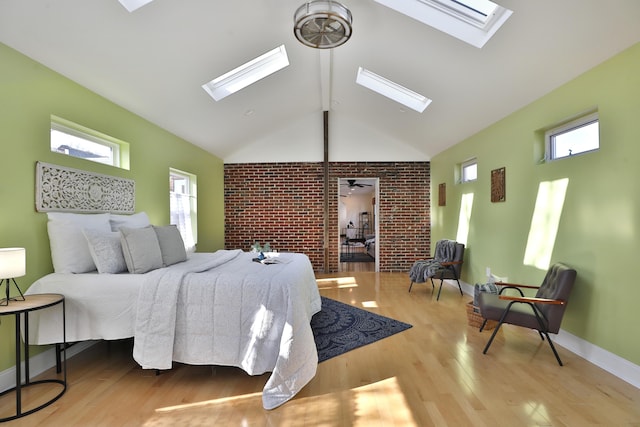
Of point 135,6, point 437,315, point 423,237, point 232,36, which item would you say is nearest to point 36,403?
point 135,6

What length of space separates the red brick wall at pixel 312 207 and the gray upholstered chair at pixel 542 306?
3834mm

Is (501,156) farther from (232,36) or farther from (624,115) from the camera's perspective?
(232,36)

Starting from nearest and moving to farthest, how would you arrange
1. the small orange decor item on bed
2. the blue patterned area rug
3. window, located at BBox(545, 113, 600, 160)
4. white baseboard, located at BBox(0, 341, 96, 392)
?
white baseboard, located at BBox(0, 341, 96, 392), window, located at BBox(545, 113, 600, 160), the blue patterned area rug, the small orange decor item on bed

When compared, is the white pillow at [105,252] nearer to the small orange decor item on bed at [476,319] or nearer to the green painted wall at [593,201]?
the small orange decor item on bed at [476,319]

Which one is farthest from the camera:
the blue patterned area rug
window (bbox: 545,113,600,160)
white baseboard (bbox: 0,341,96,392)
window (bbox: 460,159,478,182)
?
window (bbox: 460,159,478,182)

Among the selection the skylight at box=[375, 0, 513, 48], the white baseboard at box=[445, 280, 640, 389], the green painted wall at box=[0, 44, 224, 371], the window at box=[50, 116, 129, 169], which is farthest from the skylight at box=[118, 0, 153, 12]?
the white baseboard at box=[445, 280, 640, 389]

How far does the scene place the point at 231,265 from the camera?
3.14 m

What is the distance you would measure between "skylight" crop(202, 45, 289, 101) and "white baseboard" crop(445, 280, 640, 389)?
4182 mm

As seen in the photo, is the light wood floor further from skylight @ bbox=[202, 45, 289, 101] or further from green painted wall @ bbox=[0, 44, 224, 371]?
skylight @ bbox=[202, 45, 289, 101]

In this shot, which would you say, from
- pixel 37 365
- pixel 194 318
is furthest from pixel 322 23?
pixel 37 365

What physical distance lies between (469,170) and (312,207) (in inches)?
120

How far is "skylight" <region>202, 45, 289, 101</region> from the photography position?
4230 mm

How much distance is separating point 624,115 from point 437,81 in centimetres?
188

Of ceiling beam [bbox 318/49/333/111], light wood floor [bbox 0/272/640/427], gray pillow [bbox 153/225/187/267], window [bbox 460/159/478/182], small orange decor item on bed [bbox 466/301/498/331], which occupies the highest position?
ceiling beam [bbox 318/49/333/111]
